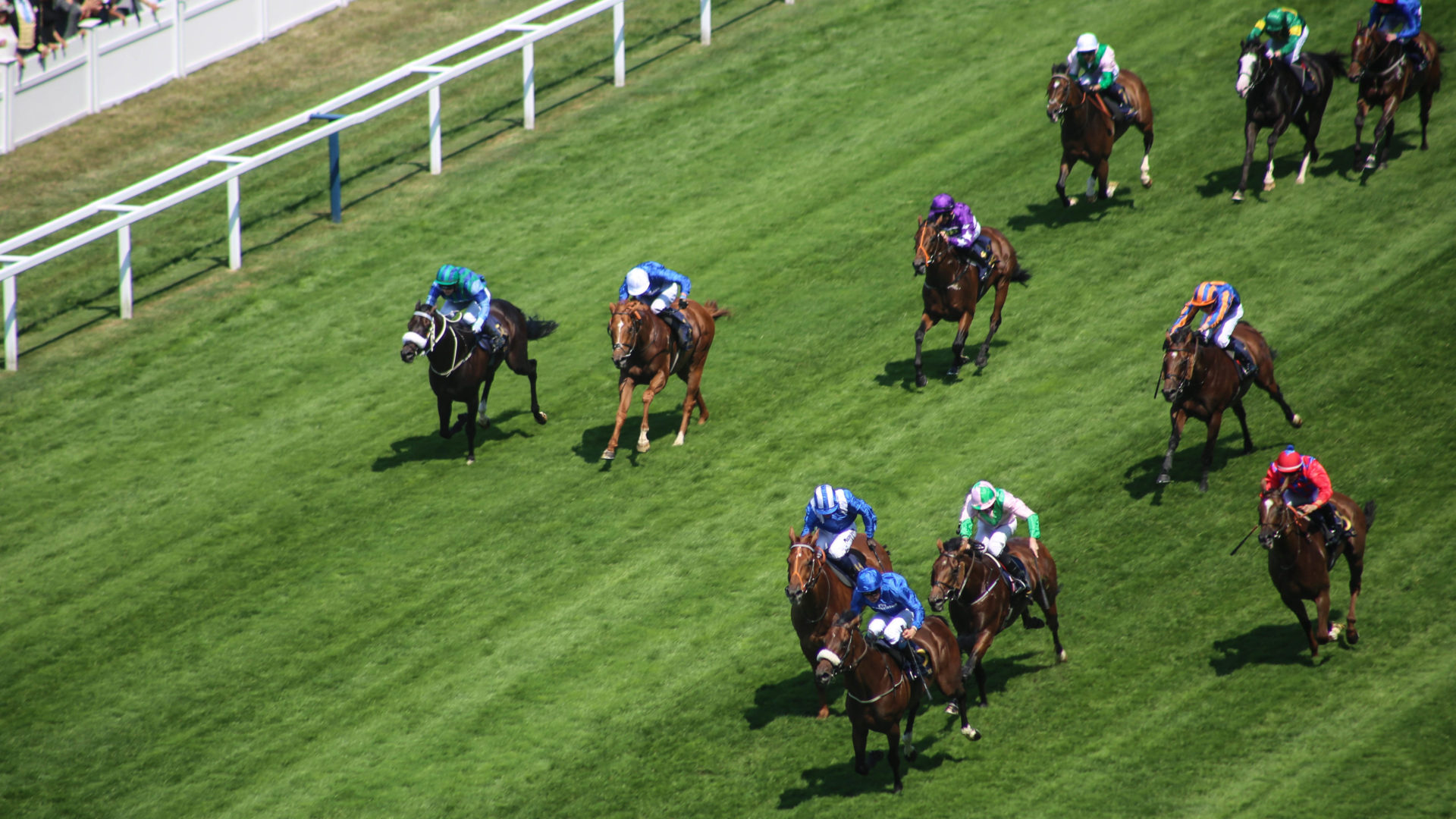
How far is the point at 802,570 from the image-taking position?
33.6 ft

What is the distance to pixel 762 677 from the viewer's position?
11984mm

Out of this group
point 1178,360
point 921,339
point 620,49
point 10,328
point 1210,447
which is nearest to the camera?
point 1178,360

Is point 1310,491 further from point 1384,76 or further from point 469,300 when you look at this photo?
point 1384,76

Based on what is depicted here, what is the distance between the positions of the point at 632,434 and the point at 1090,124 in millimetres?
7467

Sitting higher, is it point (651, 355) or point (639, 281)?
point (639, 281)

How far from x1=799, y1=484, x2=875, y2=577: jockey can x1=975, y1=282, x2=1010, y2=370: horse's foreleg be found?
209 inches

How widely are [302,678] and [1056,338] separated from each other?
936 cm

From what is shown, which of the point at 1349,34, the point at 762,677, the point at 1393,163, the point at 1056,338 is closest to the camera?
the point at 762,677

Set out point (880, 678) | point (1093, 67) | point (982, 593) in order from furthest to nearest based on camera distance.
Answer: point (1093, 67)
point (982, 593)
point (880, 678)

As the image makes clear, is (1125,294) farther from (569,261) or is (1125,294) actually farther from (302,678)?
(302,678)

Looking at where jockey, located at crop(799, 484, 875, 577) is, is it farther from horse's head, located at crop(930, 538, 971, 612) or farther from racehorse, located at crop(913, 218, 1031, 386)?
racehorse, located at crop(913, 218, 1031, 386)

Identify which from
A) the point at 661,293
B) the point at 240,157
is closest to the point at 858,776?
the point at 661,293

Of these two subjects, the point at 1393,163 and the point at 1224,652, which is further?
the point at 1393,163

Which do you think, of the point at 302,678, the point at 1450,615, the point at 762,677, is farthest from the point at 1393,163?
the point at 302,678
